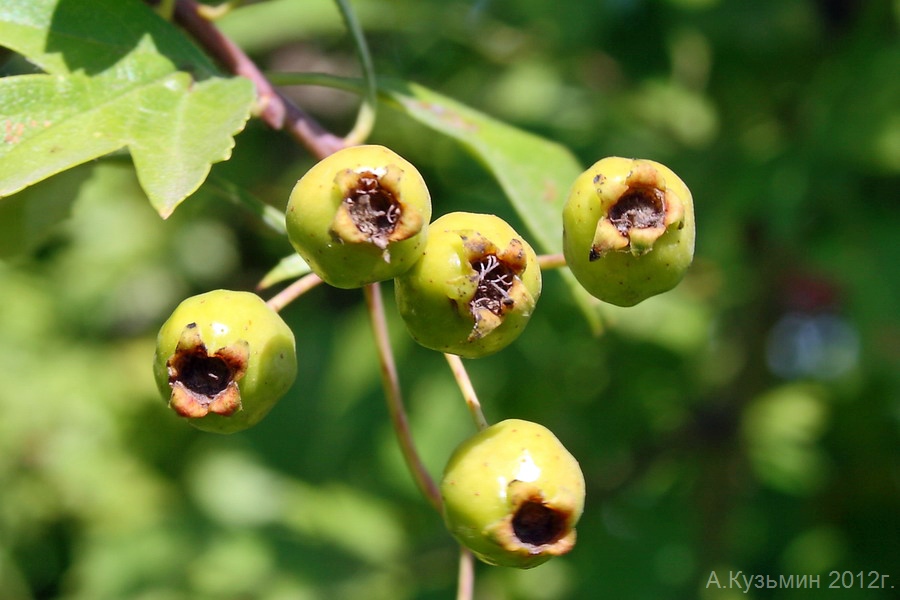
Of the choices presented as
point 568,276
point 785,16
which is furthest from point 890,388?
point 568,276

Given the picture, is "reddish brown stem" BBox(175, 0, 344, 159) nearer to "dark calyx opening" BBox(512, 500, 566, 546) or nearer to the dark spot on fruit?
the dark spot on fruit

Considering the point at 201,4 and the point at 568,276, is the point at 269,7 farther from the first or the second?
the point at 568,276

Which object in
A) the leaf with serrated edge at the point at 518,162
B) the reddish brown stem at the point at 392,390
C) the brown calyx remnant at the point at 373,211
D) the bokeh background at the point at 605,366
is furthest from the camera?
the bokeh background at the point at 605,366

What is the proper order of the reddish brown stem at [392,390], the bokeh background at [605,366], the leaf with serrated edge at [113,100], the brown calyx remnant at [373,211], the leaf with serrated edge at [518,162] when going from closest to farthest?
the brown calyx remnant at [373,211] < the leaf with serrated edge at [113,100] < the reddish brown stem at [392,390] < the leaf with serrated edge at [518,162] < the bokeh background at [605,366]

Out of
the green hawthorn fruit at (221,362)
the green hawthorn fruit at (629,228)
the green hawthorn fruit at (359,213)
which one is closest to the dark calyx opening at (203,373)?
the green hawthorn fruit at (221,362)

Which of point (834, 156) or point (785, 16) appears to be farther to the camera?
point (785, 16)

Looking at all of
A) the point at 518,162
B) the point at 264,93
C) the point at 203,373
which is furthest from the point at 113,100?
the point at 518,162

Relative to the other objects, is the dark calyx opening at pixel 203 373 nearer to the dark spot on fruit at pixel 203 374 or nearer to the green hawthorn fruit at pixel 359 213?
the dark spot on fruit at pixel 203 374

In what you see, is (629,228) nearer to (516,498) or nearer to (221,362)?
(516,498)
